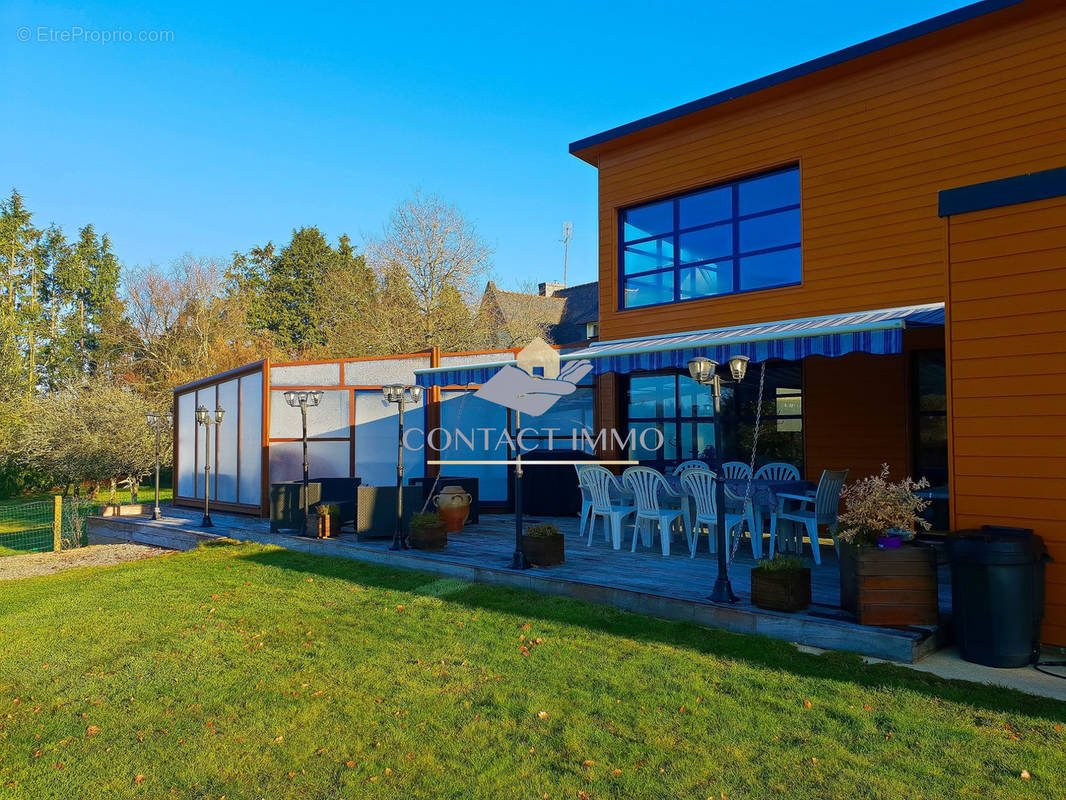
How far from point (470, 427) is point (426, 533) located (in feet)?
14.8

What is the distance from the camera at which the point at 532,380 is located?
1066cm

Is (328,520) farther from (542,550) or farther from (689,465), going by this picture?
(689,465)

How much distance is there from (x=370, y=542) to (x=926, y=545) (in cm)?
637

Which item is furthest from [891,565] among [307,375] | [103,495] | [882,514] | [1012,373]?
[103,495]

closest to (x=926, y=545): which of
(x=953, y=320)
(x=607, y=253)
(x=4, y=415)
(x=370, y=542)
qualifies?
(x=953, y=320)

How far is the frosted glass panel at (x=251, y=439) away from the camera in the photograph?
12.2 m

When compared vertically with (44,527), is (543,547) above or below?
above

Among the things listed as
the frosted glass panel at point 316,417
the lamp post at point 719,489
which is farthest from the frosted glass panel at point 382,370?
the lamp post at point 719,489

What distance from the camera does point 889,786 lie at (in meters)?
2.95

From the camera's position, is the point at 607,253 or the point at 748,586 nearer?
the point at 748,586

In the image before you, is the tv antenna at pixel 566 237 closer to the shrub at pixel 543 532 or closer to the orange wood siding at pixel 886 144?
the orange wood siding at pixel 886 144

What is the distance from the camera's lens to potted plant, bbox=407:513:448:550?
8195 mm

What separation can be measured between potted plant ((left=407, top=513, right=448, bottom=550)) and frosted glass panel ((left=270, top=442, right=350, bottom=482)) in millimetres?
4564

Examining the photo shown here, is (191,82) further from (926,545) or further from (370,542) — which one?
(926,545)
